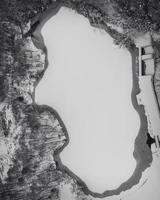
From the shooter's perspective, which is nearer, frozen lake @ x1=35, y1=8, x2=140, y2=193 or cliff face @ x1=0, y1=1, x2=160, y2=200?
frozen lake @ x1=35, y1=8, x2=140, y2=193

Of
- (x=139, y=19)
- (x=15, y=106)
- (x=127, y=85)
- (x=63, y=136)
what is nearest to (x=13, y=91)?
(x=15, y=106)

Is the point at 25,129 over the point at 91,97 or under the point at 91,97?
Result: under

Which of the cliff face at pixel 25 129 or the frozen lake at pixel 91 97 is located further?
the cliff face at pixel 25 129

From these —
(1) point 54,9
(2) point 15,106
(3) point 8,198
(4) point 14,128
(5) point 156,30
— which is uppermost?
(1) point 54,9

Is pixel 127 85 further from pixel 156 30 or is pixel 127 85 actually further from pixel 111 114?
pixel 156 30
